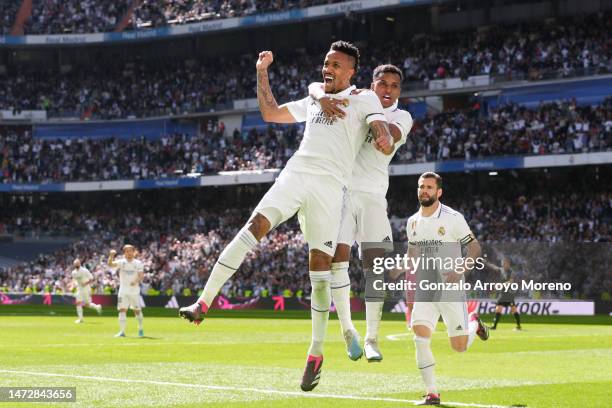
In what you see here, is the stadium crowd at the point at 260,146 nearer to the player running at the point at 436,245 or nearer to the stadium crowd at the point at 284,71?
the stadium crowd at the point at 284,71

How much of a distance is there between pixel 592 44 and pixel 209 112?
2559cm

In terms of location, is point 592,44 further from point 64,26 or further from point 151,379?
point 151,379

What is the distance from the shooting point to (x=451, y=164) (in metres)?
53.2

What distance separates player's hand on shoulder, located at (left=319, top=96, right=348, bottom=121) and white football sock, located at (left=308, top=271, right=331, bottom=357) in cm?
160

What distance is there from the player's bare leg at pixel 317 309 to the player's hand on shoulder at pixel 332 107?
1370mm

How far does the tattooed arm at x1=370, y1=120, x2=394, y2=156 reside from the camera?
10.0 meters

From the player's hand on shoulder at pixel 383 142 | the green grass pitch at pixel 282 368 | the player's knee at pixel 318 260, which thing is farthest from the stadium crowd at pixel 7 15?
the player's hand on shoulder at pixel 383 142

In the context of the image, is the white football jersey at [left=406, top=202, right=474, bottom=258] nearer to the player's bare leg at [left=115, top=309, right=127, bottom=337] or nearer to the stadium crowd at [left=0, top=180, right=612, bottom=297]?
the player's bare leg at [left=115, top=309, right=127, bottom=337]

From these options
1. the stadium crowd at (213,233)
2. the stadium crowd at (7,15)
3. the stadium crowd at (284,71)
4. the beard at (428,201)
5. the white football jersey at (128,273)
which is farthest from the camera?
the stadium crowd at (7,15)

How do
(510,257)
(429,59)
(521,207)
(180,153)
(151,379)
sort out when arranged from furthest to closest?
(180,153) < (429,59) < (521,207) < (510,257) < (151,379)

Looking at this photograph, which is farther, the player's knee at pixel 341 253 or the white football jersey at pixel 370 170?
the white football jersey at pixel 370 170

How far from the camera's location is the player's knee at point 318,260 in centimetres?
1031

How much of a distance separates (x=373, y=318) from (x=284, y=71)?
180ft

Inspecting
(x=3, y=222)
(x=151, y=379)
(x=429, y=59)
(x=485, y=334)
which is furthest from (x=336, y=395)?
(x=3, y=222)
